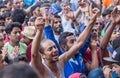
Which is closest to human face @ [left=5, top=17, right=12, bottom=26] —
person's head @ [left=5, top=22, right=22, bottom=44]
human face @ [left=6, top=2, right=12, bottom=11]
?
human face @ [left=6, top=2, right=12, bottom=11]

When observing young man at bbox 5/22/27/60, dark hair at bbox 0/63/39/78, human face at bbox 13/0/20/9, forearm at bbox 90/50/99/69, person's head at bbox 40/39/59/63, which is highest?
dark hair at bbox 0/63/39/78

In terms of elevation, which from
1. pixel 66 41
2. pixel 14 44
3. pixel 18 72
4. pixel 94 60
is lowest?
pixel 94 60

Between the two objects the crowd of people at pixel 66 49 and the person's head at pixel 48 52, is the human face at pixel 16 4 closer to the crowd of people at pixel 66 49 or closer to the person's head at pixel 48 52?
the crowd of people at pixel 66 49

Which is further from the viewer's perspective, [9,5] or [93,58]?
[9,5]

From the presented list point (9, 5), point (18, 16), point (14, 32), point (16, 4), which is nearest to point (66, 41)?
point (14, 32)

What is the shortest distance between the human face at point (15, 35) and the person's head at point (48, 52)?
1684 mm

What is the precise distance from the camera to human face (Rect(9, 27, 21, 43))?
4.79m

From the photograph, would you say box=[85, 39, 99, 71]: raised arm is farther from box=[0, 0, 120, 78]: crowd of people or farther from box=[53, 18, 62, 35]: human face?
box=[53, 18, 62, 35]: human face

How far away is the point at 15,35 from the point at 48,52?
73.5 inches

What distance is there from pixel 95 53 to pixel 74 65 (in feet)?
1.41

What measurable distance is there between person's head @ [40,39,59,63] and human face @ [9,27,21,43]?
5.52 ft

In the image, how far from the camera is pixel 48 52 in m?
3.09

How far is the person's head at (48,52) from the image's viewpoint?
10.1 ft

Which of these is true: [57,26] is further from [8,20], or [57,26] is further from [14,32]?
[8,20]
